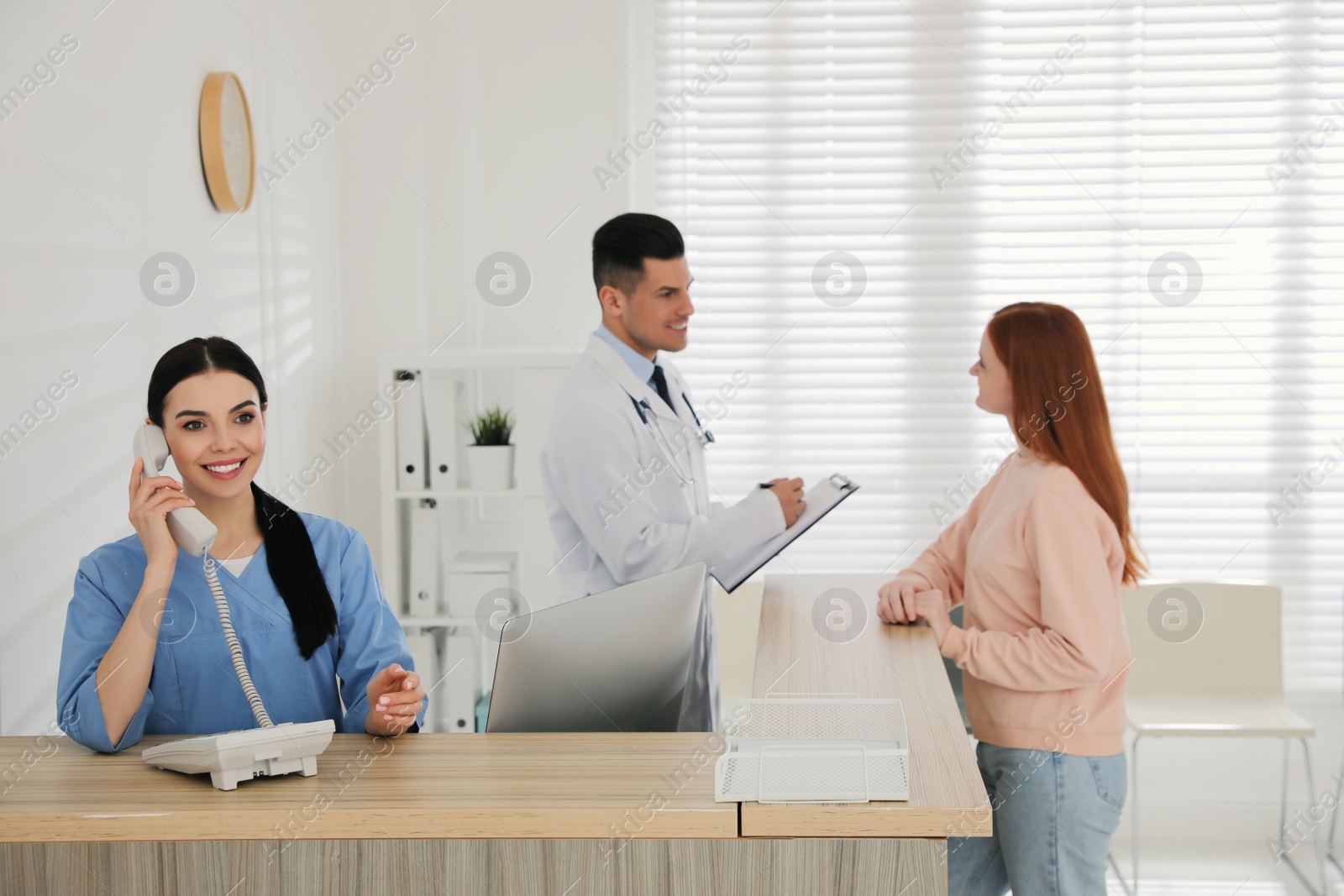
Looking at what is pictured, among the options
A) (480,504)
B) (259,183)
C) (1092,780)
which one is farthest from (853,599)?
(259,183)

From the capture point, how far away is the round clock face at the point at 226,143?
105 inches

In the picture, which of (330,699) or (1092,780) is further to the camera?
(1092,780)

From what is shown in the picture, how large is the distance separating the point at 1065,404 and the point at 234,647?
1463 millimetres

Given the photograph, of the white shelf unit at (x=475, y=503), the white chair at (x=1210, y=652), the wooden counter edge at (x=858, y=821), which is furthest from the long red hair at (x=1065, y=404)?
the white shelf unit at (x=475, y=503)

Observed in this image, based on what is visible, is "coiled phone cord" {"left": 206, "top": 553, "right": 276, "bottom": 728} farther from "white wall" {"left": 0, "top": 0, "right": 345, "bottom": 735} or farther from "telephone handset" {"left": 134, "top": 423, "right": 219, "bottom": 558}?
"white wall" {"left": 0, "top": 0, "right": 345, "bottom": 735}

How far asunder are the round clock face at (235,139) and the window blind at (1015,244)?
1441 millimetres

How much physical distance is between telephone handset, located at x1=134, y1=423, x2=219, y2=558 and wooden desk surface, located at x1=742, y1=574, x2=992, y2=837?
83cm

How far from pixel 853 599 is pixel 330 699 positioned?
107 centimetres

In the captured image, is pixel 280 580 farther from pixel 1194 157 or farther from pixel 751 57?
pixel 1194 157

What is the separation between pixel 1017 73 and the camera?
146 inches

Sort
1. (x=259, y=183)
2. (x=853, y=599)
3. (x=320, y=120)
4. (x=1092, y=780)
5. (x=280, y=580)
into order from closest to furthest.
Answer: (x=280, y=580) < (x=1092, y=780) < (x=853, y=599) < (x=259, y=183) < (x=320, y=120)

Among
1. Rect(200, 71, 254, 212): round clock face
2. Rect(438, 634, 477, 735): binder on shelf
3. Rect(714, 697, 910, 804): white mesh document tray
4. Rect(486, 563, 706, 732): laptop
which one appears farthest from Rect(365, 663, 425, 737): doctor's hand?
Rect(438, 634, 477, 735): binder on shelf

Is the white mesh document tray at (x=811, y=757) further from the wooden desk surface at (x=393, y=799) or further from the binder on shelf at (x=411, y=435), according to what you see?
the binder on shelf at (x=411, y=435)

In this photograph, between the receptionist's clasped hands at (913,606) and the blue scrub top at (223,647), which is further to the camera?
the receptionist's clasped hands at (913,606)
